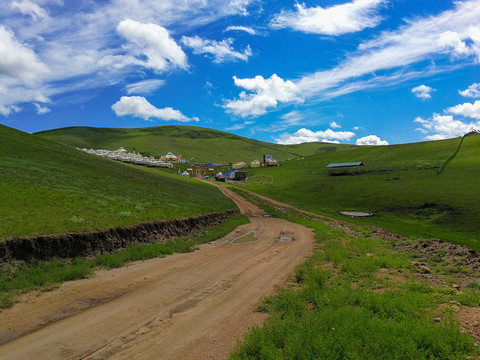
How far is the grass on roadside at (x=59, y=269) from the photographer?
36.8 feet

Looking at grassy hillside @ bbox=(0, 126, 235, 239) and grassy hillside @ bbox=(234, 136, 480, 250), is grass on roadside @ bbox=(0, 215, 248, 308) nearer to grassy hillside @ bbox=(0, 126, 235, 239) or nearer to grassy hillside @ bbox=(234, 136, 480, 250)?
grassy hillside @ bbox=(0, 126, 235, 239)

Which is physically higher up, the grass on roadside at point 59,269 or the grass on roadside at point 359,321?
the grass on roadside at point 59,269

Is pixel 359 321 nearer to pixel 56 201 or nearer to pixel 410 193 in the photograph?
pixel 56 201

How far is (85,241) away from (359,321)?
1485 centimetres

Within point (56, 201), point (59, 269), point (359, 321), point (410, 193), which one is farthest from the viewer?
point (410, 193)

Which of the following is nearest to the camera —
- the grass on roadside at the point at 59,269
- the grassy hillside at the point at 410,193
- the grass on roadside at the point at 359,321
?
the grass on roadside at the point at 359,321

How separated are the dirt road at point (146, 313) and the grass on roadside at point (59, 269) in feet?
1.86

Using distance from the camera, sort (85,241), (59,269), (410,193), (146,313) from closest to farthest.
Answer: (146,313) < (59,269) < (85,241) < (410,193)

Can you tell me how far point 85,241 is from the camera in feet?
52.6

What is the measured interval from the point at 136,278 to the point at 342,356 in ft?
34.8

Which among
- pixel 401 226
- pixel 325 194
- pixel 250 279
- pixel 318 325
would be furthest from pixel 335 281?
pixel 325 194

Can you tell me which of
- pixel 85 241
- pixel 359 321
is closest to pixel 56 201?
pixel 85 241

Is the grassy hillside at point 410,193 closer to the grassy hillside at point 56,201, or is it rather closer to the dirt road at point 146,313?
the dirt road at point 146,313

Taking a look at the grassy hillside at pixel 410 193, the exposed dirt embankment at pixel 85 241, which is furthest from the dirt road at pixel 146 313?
the grassy hillside at pixel 410 193
